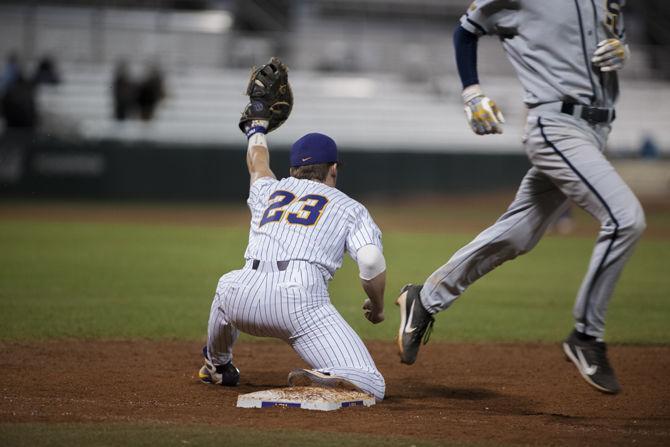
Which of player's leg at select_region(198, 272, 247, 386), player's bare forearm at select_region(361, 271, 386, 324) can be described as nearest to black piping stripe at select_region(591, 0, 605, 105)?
player's bare forearm at select_region(361, 271, 386, 324)

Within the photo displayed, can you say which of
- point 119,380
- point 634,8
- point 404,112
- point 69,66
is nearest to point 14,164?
point 69,66

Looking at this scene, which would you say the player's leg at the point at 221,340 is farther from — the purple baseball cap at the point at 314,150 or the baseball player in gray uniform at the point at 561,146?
the baseball player in gray uniform at the point at 561,146

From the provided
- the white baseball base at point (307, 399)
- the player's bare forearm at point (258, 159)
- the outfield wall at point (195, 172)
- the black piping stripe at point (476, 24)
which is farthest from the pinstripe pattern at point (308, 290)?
the outfield wall at point (195, 172)

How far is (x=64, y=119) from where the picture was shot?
75.1 ft

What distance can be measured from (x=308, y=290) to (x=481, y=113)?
1287 mm

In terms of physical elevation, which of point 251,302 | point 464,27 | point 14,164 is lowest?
point 14,164

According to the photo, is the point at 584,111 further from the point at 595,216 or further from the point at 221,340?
the point at 221,340

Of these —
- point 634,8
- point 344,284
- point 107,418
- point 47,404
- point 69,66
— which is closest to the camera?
point 107,418

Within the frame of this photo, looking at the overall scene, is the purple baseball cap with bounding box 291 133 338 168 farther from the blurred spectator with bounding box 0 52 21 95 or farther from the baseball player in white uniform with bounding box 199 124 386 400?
the blurred spectator with bounding box 0 52 21 95

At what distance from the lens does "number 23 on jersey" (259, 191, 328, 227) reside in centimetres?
507

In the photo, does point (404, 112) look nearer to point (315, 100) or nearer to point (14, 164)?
point (315, 100)

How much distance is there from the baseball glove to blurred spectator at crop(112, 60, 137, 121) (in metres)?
17.0

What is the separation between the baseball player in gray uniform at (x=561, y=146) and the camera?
4664 mm

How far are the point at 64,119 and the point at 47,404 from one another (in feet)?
62.7
